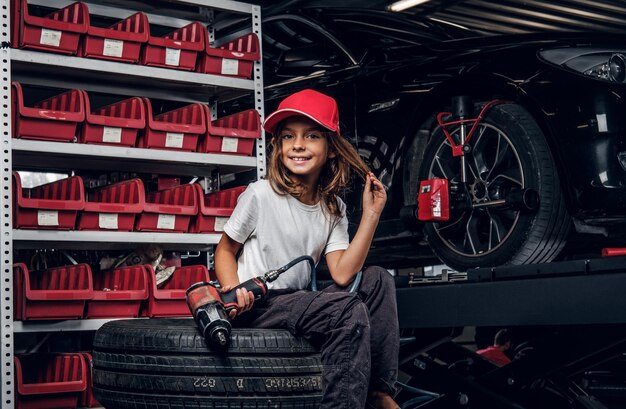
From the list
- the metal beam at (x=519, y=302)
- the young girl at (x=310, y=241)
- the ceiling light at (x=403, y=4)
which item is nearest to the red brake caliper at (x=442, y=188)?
the metal beam at (x=519, y=302)

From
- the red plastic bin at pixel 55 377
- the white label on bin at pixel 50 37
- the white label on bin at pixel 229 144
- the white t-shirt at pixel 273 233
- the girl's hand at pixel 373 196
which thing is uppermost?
the white label on bin at pixel 50 37

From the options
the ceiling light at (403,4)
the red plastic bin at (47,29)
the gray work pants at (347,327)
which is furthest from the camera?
the ceiling light at (403,4)

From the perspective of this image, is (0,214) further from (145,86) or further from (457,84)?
(457,84)

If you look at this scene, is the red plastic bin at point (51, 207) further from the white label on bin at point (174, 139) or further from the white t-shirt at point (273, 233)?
the white t-shirt at point (273, 233)

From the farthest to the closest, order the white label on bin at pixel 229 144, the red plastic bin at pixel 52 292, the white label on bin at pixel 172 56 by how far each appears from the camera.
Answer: the white label on bin at pixel 229 144 < the white label on bin at pixel 172 56 < the red plastic bin at pixel 52 292

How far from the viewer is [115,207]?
3.71 metres

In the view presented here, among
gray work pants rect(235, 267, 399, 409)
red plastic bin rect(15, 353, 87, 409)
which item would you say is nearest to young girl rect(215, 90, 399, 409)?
gray work pants rect(235, 267, 399, 409)

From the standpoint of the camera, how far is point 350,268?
2602 millimetres

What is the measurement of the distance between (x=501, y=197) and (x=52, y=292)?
1.88m

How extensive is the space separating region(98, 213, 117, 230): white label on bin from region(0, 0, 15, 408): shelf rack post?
39cm

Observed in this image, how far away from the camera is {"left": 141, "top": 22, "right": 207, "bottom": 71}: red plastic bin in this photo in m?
3.85

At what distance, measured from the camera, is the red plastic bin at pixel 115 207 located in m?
3.64

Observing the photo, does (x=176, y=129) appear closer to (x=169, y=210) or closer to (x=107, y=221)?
(x=169, y=210)

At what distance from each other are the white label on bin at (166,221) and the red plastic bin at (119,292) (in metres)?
0.21
